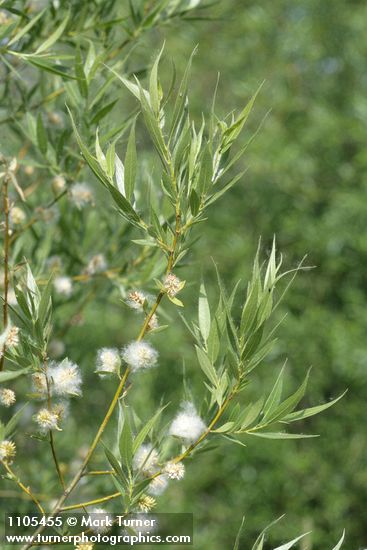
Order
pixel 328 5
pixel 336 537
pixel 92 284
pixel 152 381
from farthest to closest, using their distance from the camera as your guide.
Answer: pixel 328 5 → pixel 152 381 → pixel 336 537 → pixel 92 284

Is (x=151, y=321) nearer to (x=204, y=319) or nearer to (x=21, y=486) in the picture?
(x=204, y=319)

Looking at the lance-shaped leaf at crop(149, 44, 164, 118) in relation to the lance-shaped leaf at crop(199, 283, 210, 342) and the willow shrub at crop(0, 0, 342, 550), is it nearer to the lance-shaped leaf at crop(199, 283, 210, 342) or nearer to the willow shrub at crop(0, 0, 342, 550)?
the willow shrub at crop(0, 0, 342, 550)

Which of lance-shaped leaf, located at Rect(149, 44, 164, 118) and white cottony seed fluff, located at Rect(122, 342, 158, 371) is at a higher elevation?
lance-shaped leaf, located at Rect(149, 44, 164, 118)

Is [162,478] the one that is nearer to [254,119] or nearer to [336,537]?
[336,537]

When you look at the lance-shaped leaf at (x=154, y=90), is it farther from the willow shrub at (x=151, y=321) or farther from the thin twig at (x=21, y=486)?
the thin twig at (x=21, y=486)

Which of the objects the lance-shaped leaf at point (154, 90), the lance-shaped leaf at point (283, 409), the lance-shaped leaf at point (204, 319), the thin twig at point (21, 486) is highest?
the lance-shaped leaf at point (154, 90)

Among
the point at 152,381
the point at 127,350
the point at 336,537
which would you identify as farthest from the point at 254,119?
the point at 127,350

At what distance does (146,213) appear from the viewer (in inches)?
49.9

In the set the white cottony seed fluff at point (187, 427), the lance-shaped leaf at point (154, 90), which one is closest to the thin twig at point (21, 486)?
the white cottony seed fluff at point (187, 427)

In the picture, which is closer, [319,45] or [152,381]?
[152,381]

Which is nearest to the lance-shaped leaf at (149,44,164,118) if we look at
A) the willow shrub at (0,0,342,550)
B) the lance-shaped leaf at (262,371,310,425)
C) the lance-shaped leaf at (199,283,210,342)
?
the willow shrub at (0,0,342,550)

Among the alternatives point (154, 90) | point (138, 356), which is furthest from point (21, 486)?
point (154, 90)

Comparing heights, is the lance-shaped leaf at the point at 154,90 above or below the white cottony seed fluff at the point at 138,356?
above

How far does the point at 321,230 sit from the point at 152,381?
848 mm
